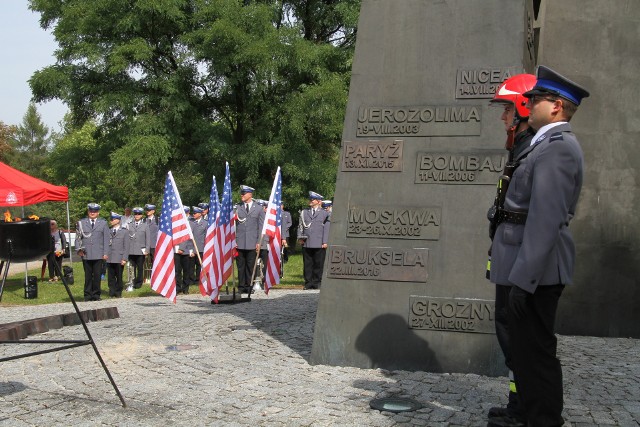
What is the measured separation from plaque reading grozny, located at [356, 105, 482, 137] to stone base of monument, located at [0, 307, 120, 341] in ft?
13.2

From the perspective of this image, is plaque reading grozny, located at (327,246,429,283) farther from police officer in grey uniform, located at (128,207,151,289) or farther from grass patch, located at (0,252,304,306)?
police officer in grey uniform, located at (128,207,151,289)

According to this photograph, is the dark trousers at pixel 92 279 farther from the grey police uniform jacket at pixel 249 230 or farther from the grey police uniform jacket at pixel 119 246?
the grey police uniform jacket at pixel 249 230

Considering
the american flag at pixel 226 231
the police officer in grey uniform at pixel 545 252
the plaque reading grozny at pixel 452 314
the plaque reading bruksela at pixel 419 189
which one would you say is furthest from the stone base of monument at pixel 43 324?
the police officer in grey uniform at pixel 545 252

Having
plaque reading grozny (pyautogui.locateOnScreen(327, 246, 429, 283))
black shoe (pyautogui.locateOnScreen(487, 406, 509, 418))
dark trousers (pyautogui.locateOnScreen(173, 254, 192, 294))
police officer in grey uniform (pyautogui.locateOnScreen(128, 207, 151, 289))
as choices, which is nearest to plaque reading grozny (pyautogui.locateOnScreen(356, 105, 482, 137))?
plaque reading grozny (pyautogui.locateOnScreen(327, 246, 429, 283))

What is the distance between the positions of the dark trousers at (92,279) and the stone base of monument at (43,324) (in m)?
5.40

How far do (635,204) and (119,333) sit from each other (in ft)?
20.3

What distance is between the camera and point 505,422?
4.98m

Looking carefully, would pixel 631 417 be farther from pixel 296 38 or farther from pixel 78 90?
pixel 78 90

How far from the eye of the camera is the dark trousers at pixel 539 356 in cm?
427

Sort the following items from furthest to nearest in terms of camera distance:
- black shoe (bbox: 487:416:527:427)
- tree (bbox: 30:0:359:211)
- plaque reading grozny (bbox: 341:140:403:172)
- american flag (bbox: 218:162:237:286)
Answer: tree (bbox: 30:0:359:211) < american flag (bbox: 218:162:237:286) < plaque reading grozny (bbox: 341:140:403:172) < black shoe (bbox: 487:416:527:427)

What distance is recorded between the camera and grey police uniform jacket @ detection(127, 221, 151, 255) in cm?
1936

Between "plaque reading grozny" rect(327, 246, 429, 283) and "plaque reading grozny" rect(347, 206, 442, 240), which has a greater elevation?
"plaque reading grozny" rect(347, 206, 442, 240)

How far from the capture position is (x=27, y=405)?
590 cm

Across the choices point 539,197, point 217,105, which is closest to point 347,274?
point 539,197
